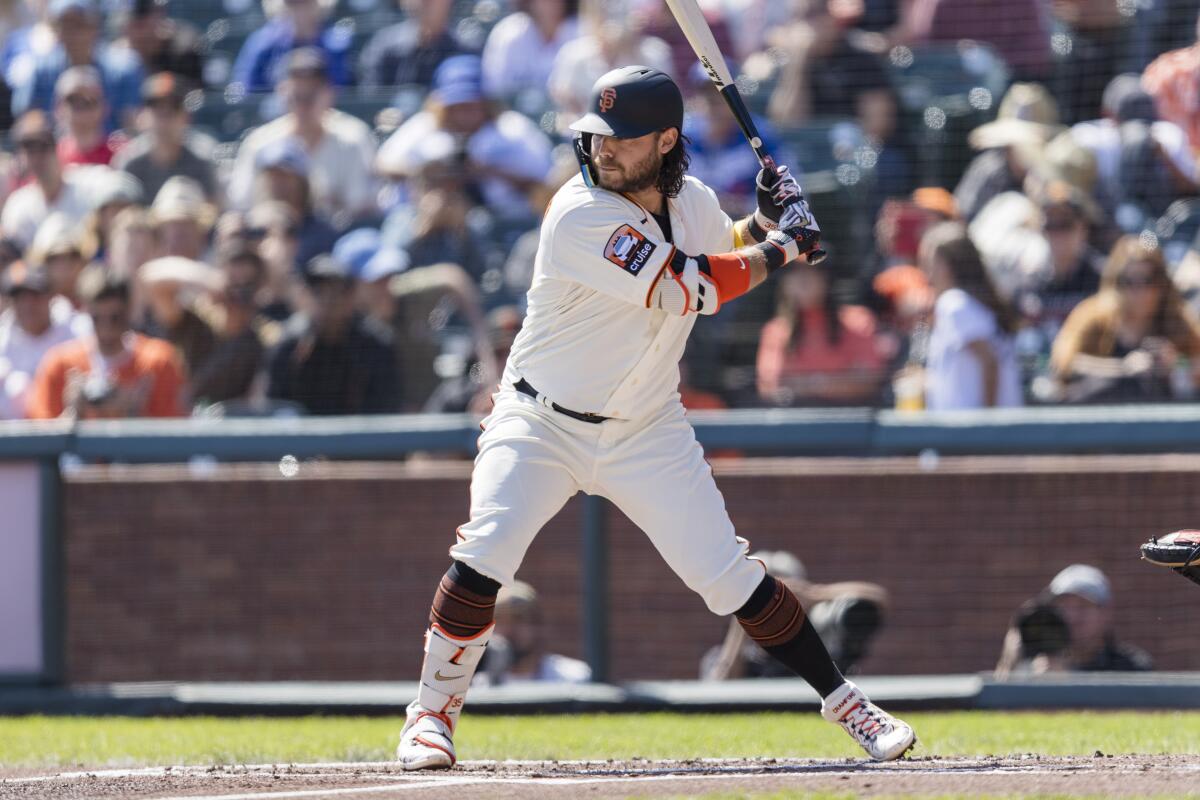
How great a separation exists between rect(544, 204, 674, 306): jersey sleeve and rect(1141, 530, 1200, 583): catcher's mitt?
4.70 feet

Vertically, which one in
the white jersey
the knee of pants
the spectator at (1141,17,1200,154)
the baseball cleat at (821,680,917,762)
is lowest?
the baseball cleat at (821,680,917,762)

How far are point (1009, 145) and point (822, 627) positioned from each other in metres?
3.34

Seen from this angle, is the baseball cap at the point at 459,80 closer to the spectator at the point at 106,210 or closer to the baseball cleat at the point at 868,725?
the spectator at the point at 106,210

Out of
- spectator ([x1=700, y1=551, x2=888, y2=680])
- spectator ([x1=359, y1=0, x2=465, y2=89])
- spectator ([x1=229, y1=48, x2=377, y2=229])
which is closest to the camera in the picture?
spectator ([x1=700, y1=551, x2=888, y2=680])

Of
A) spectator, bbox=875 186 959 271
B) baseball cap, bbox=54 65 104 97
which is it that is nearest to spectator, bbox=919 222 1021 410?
spectator, bbox=875 186 959 271

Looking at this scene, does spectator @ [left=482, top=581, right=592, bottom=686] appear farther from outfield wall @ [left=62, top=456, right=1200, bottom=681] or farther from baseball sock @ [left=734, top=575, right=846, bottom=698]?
baseball sock @ [left=734, top=575, right=846, bottom=698]

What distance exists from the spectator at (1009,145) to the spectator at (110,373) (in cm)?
406

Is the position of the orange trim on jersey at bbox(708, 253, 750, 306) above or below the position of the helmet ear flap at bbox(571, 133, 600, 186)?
below

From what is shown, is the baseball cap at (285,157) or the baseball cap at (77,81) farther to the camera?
the baseball cap at (77,81)

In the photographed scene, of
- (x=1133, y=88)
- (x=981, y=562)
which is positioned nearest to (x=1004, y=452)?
(x=981, y=562)

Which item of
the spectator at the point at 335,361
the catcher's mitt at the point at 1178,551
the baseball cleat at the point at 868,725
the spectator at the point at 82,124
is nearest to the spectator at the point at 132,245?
the spectator at the point at 82,124

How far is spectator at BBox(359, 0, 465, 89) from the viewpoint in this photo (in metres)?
11.5

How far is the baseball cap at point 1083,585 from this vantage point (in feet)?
23.9

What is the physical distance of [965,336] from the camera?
8.37 m
